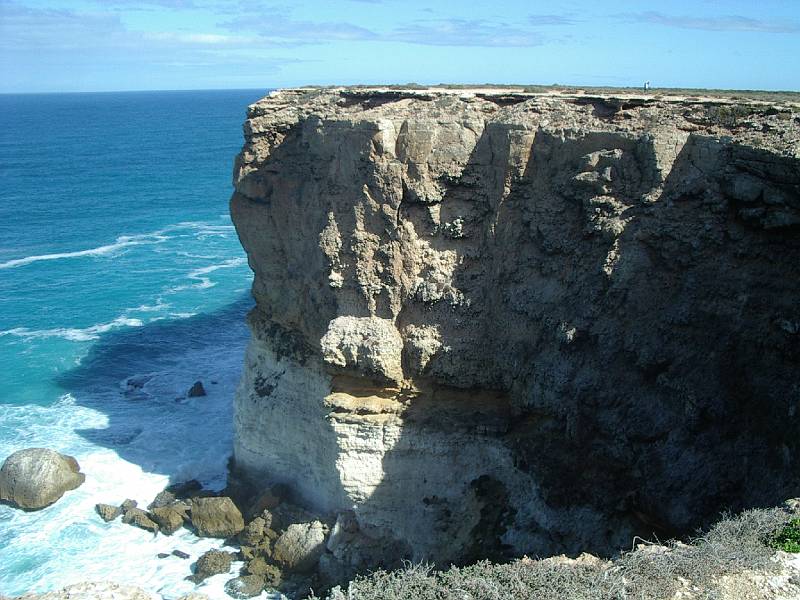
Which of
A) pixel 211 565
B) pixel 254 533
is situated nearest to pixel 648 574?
pixel 254 533

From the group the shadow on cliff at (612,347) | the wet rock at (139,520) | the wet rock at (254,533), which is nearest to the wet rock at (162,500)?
the wet rock at (139,520)

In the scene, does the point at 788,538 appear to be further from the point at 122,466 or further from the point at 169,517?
the point at 122,466

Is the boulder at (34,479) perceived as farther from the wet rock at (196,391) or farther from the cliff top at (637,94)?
the cliff top at (637,94)

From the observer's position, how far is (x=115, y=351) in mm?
38750

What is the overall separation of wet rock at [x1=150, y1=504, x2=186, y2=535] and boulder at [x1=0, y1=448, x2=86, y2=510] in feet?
13.6

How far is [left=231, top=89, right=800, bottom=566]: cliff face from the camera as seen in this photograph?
53.8ft

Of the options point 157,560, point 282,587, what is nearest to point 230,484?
point 157,560

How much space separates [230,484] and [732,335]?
17.6m

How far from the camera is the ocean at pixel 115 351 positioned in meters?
24.4

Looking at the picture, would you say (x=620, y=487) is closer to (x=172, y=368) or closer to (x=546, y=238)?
(x=546, y=238)

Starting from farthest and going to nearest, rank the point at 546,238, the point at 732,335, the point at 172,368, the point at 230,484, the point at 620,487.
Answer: the point at 172,368 → the point at 230,484 → the point at 546,238 → the point at 620,487 → the point at 732,335

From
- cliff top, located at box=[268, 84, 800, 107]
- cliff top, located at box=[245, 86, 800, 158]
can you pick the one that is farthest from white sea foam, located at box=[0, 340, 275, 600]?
cliff top, located at box=[268, 84, 800, 107]

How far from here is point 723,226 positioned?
55.4 ft

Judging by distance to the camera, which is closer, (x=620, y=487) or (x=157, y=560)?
(x=620, y=487)
